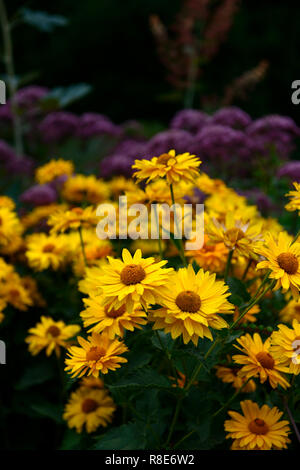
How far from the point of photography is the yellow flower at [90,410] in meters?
1.16

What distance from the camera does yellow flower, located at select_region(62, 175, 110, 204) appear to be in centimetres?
168

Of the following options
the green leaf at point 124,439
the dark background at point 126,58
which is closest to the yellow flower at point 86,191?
the green leaf at point 124,439

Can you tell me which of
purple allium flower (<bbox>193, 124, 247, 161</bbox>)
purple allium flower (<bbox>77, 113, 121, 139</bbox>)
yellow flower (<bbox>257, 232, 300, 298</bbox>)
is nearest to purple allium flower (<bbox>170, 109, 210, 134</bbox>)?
purple allium flower (<bbox>193, 124, 247, 161</bbox>)

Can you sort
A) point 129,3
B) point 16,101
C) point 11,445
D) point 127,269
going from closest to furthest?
point 127,269, point 11,445, point 16,101, point 129,3

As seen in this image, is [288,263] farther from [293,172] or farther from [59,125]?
[59,125]

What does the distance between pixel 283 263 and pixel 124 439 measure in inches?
19.3

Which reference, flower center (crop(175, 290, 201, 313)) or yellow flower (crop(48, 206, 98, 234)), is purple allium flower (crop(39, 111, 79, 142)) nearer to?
yellow flower (crop(48, 206, 98, 234))

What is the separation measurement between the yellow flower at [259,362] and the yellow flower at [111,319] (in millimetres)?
209

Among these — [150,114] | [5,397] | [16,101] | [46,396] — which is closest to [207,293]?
[46,396]

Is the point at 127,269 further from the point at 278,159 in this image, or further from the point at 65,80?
the point at 65,80

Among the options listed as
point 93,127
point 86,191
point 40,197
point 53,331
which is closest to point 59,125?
point 93,127

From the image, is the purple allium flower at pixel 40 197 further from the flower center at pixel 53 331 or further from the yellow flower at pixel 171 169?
the yellow flower at pixel 171 169

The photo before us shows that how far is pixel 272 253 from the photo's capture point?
→ 2.85 ft

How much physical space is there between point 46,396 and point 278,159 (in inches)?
55.3
